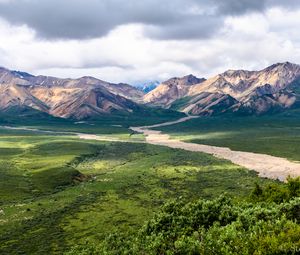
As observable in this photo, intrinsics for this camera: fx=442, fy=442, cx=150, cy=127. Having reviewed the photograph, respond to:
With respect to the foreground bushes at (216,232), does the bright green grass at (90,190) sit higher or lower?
lower

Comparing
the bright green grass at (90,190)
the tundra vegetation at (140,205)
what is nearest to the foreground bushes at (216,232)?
the tundra vegetation at (140,205)

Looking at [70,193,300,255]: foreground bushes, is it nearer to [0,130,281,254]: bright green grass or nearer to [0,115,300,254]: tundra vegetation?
[0,115,300,254]: tundra vegetation

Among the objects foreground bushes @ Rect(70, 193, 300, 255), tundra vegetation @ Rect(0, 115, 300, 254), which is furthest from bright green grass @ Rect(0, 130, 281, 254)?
foreground bushes @ Rect(70, 193, 300, 255)

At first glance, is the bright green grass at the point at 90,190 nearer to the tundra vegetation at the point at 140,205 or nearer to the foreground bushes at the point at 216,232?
the tundra vegetation at the point at 140,205

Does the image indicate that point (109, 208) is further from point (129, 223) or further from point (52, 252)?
point (52, 252)

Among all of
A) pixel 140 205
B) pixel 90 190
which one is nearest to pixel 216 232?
pixel 140 205

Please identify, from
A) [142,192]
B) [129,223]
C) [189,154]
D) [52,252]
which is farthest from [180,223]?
[189,154]
